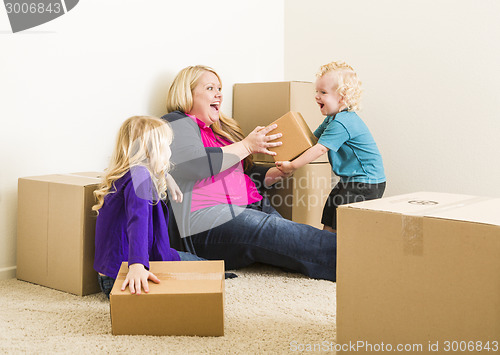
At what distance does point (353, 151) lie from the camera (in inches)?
76.9

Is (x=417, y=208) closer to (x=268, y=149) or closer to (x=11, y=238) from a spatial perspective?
(x=268, y=149)

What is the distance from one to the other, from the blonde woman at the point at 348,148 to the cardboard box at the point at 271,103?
19 centimetres

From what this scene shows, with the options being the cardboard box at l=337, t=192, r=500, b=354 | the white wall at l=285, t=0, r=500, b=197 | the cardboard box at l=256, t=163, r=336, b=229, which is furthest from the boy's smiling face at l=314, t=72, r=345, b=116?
the cardboard box at l=337, t=192, r=500, b=354

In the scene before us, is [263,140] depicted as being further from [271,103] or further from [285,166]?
[271,103]

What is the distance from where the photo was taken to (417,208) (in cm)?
101

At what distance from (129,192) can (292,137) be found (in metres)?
0.67

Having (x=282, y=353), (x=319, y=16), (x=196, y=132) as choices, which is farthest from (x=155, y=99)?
(x=282, y=353)

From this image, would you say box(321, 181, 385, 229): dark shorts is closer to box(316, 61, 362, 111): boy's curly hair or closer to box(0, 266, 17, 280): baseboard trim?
box(316, 61, 362, 111): boy's curly hair

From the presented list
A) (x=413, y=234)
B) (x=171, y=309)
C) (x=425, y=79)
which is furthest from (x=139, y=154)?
(x=425, y=79)

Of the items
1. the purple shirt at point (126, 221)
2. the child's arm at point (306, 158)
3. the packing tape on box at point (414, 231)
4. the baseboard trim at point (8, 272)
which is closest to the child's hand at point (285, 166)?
the child's arm at point (306, 158)

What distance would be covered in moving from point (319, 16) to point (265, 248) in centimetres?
144

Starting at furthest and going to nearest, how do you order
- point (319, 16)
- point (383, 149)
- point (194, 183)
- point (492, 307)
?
point (319, 16)
point (383, 149)
point (194, 183)
point (492, 307)

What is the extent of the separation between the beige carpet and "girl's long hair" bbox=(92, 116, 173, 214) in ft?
1.03

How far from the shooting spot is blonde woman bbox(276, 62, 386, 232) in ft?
6.37
